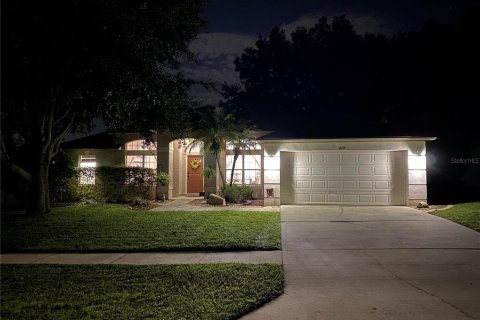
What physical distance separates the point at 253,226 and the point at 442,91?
18.5 m

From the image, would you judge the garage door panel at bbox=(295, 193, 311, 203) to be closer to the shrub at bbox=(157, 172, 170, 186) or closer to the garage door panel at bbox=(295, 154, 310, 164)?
the garage door panel at bbox=(295, 154, 310, 164)

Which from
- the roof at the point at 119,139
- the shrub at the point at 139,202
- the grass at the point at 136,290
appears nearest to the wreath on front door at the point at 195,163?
the roof at the point at 119,139

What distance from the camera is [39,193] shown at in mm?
12719

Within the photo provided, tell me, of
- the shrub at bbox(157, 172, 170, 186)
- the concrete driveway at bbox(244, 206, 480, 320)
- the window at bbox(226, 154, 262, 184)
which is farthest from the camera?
the window at bbox(226, 154, 262, 184)

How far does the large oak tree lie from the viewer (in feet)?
26.4

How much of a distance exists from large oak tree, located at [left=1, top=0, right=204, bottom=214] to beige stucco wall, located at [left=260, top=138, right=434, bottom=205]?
13.3ft

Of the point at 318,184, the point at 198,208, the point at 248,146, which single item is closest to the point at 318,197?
the point at 318,184

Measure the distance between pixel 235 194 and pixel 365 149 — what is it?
545 centimetres

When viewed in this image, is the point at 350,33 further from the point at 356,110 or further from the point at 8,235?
the point at 8,235

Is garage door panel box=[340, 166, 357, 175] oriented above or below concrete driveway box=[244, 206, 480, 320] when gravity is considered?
above

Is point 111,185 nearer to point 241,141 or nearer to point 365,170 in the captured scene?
point 241,141

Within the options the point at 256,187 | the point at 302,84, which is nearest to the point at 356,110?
the point at 302,84

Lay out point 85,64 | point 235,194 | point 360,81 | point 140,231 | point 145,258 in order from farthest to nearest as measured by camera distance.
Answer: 1. point 360,81
2. point 235,194
3. point 140,231
4. point 85,64
5. point 145,258

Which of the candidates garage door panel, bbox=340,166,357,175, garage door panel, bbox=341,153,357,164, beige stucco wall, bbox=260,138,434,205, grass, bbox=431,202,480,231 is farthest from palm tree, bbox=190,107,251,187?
grass, bbox=431,202,480,231
